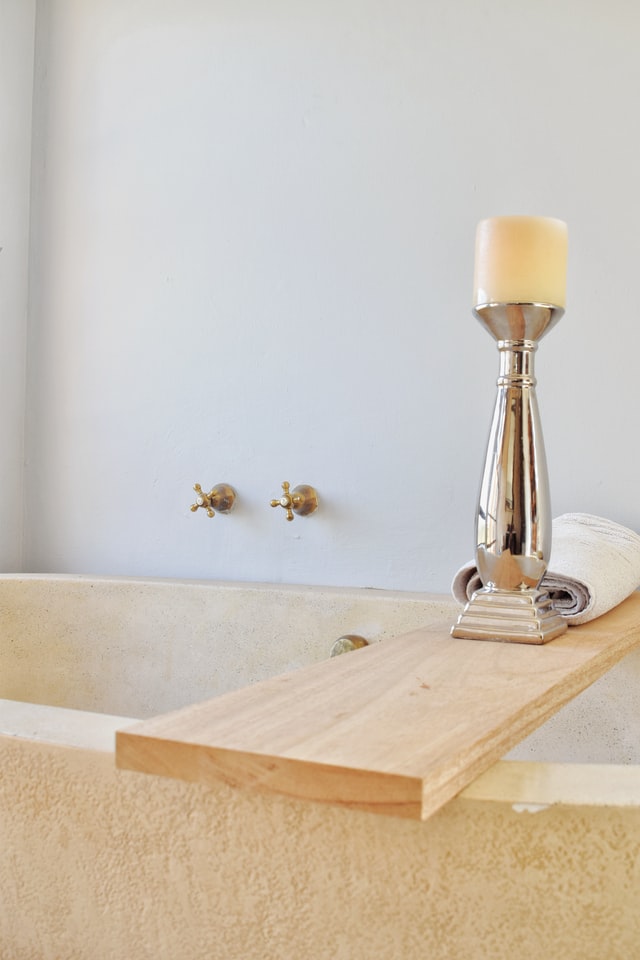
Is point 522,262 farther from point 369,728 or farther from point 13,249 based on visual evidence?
point 13,249

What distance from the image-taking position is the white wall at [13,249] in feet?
6.01

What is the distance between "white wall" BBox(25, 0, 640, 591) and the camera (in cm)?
140

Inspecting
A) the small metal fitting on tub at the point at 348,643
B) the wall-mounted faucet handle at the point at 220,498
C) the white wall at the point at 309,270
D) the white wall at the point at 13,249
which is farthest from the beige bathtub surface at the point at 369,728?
the white wall at the point at 13,249

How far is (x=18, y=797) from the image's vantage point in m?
0.70

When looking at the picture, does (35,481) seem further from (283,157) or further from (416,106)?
(416,106)

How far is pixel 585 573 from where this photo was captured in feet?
3.35

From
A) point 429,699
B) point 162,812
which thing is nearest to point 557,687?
point 429,699

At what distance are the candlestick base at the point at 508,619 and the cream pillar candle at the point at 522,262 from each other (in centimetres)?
29

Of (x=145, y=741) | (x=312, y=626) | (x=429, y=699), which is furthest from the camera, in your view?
(x=312, y=626)

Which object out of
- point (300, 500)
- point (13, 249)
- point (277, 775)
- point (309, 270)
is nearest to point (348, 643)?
point (300, 500)

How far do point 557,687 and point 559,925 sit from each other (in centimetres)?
18

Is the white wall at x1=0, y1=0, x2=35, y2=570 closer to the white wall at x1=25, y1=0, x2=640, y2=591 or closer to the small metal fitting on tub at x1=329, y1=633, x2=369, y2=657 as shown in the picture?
the white wall at x1=25, y1=0, x2=640, y2=591

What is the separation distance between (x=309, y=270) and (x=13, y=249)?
0.65m

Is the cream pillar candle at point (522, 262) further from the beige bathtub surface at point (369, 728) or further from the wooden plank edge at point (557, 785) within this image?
the wooden plank edge at point (557, 785)
